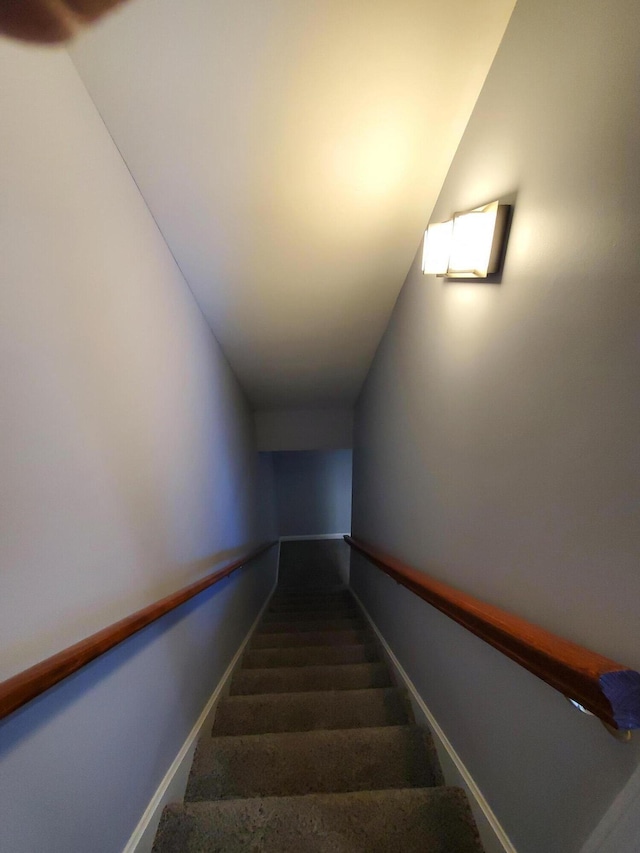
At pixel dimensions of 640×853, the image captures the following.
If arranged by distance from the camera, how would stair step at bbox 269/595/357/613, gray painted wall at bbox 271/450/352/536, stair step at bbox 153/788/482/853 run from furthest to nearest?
gray painted wall at bbox 271/450/352/536 < stair step at bbox 269/595/357/613 < stair step at bbox 153/788/482/853

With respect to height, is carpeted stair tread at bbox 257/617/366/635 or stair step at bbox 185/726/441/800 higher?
stair step at bbox 185/726/441/800

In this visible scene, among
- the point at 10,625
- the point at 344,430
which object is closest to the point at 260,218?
the point at 10,625

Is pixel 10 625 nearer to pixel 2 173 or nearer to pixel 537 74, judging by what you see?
pixel 2 173

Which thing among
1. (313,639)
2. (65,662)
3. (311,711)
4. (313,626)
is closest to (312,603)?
(313,626)

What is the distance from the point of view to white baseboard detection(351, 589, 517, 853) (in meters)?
0.99

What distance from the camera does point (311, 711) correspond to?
67.0 inches

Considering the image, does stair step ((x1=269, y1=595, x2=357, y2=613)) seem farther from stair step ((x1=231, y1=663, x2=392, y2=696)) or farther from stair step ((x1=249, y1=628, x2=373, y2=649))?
stair step ((x1=231, y1=663, x2=392, y2=696))

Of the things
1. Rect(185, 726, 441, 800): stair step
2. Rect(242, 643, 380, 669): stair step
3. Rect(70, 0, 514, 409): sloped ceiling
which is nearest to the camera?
Rect(70, 0, 514, 409): sloped ceiling

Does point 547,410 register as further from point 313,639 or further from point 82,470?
point 313,639

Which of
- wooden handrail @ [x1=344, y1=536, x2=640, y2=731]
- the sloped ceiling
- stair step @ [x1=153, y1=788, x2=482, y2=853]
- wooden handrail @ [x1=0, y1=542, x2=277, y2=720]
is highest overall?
the sloped ceiling

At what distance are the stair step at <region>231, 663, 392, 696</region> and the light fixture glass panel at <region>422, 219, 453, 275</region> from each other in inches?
79.5

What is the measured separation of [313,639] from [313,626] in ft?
1.58

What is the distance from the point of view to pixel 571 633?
2.42 ft

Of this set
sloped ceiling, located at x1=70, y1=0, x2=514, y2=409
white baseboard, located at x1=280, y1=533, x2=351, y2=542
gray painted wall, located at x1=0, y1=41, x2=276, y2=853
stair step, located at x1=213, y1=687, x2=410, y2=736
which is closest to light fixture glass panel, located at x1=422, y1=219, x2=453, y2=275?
sloped ceiling, located at x1=70, y1=0, x2=514, y2=409
